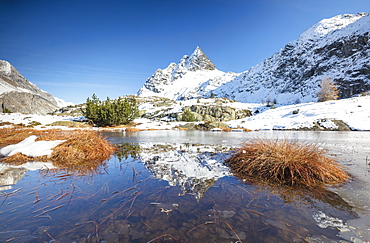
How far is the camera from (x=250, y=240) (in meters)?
1.86

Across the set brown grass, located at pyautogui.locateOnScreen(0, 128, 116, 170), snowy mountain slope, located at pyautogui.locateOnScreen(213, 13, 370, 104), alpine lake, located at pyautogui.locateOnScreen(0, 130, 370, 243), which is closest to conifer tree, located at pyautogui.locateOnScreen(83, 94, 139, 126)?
brown grass, located at pyautogui.locateOnScreen(0, 128, 116, 170)

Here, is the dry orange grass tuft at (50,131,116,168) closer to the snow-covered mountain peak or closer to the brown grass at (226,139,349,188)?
the brown grass at (226,139,349,188)

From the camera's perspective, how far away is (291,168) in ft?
13.0

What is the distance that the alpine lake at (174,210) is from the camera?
197cm

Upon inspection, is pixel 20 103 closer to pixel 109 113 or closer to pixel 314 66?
pixel 109 113

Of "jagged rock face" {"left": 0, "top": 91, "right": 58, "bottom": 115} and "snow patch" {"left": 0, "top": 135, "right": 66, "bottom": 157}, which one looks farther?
"jagged rock face" {"left": 0, "top": 91, "right": 58, "bottom": 115}

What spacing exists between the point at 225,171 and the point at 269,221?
2426mm

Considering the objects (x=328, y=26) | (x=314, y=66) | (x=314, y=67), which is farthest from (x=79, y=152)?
(x=328, y=26)

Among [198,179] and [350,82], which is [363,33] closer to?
[350,82]

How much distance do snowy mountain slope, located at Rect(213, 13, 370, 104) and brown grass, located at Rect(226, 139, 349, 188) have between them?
3007 inches

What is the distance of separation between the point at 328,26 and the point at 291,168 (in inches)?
6590

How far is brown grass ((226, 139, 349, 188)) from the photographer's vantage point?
12.5 feet

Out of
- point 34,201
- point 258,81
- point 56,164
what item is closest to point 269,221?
point 34,201

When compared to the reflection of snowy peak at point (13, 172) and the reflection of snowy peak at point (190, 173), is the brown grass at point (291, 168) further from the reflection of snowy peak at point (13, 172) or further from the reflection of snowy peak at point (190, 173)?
the reflection of snowy peak at point (13, 172)
